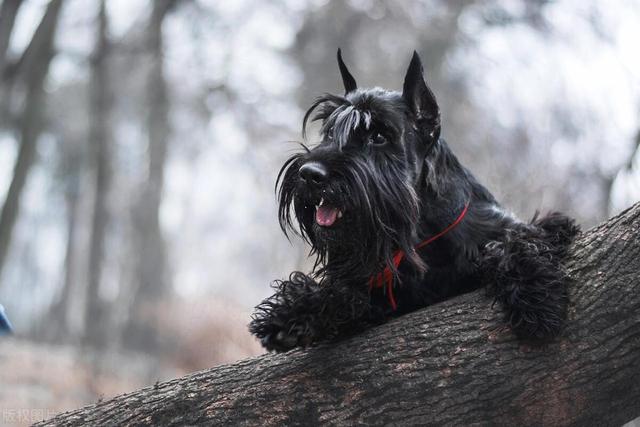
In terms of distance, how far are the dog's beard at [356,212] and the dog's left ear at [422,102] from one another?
31 cm

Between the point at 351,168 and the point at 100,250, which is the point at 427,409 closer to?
the point at 351,168

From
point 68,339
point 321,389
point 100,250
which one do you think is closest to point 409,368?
point 321,389

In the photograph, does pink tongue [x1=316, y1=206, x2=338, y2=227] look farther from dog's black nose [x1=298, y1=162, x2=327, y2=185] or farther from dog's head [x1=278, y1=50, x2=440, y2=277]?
dog's black nose [x1=298, y1=162, x2=327, y2=185]

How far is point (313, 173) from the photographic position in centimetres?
311

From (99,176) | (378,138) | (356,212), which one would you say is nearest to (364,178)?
(356,212)

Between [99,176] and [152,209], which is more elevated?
[152,209]

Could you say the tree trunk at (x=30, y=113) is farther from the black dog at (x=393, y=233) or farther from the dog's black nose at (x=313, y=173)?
the dog's black nose at (x=313, y=173)

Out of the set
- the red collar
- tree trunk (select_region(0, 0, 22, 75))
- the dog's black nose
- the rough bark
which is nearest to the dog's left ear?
the red collar

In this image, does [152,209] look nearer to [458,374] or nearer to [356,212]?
[356,212]

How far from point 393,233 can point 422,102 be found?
68 centimetres

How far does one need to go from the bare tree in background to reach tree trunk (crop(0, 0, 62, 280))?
293 cm

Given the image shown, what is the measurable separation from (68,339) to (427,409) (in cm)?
1834

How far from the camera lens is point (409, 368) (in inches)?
119

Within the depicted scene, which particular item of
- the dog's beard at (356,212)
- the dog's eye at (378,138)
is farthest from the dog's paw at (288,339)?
the dog's eye at (378,138)
